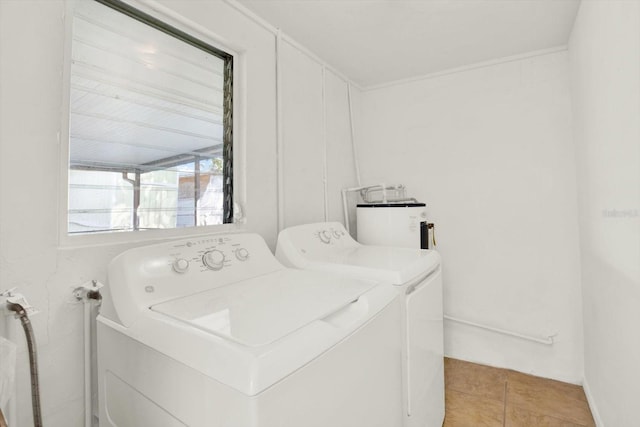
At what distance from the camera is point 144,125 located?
129cm

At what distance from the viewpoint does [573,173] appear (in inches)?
80.0

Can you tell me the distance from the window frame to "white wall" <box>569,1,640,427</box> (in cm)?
161

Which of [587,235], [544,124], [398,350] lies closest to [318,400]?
[398,350]

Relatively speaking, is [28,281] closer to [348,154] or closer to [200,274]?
[200,274]

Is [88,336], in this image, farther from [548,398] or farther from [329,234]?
[548,398]

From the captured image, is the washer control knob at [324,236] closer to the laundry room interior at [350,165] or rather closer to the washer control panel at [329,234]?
the washer control panel at [329,234]

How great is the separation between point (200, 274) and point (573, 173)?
2381mm

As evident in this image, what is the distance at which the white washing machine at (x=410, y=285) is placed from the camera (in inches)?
47.4

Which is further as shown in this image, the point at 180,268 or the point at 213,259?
the point at 213,259

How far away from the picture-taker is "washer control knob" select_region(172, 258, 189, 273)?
1.06 metres

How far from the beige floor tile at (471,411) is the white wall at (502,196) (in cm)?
48

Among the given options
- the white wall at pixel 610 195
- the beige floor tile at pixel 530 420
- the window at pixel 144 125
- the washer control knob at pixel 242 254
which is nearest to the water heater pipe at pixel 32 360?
the window at pixel 144 125

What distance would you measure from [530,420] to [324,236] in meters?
1.54

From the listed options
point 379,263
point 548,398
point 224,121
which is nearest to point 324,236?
point 379,263
